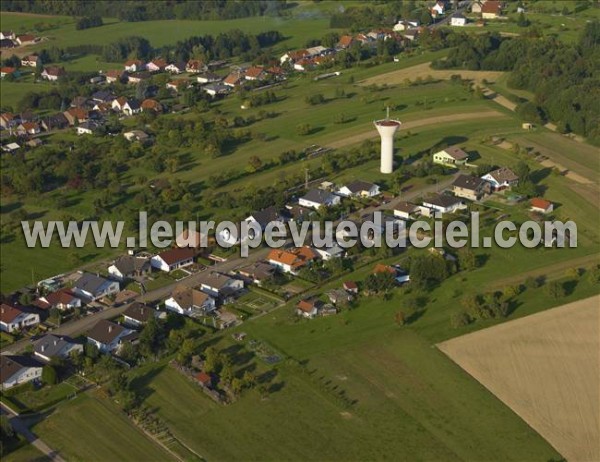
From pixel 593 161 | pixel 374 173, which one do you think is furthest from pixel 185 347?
pixel 593 161

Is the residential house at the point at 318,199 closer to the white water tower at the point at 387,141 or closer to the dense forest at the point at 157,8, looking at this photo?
the white water tower at the point at 387,141

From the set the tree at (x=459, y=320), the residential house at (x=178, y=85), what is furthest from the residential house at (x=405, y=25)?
the tree at (x=459, y=320)

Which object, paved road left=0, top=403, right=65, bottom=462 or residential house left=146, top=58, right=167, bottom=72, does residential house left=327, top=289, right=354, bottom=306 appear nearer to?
paved road left=0, top=403, right=65, bottom=462

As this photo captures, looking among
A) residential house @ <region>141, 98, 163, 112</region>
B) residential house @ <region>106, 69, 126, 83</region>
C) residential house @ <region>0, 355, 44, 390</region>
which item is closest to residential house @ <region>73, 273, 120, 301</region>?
residential house @ <region>0, 355, 44, 390</region>

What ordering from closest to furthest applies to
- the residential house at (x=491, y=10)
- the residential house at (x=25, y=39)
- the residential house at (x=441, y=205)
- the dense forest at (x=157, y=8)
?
1. the residential house at (x=441, y=205)
2. the residential house at (x=491, y=10)
3. the residential house at (x=25, y=39)
4. the dense forest at (x=157, y=8)

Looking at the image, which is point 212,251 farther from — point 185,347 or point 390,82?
point 390,82

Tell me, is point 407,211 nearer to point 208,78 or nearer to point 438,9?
point 208,78

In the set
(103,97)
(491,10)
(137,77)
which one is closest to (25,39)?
(137,77)
